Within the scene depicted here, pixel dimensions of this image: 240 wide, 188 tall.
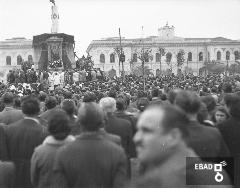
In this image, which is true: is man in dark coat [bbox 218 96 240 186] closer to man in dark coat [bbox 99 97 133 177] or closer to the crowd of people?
the crowd of people

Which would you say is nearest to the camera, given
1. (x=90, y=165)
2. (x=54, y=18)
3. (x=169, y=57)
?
(x=90, y=165)

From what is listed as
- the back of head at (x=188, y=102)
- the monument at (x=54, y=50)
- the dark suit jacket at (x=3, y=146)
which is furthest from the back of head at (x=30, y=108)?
the monument at (x=54, y=50)

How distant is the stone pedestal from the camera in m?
46.6

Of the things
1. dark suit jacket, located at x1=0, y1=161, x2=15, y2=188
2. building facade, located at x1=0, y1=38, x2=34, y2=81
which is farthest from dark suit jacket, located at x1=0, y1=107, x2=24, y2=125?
building facade, located at x1=0, y1=38, x2=34, y2=81

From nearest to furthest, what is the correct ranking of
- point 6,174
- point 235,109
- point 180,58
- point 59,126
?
point 59,126 < point 6,174 < point 235,109 < point 180,58

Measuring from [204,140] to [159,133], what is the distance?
237cm

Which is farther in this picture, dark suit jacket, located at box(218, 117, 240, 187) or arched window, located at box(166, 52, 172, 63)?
arched window, located at box(166, 52, 172, 63)

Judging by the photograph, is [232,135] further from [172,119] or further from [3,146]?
[172,119]

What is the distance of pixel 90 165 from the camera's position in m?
4.75

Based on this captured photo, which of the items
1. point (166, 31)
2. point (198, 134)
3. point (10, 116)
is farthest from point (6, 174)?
point (166, 31)

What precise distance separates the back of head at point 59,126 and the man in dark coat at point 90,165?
52 centimetres

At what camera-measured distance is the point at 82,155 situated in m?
4.75

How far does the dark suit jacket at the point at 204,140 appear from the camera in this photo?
561cm

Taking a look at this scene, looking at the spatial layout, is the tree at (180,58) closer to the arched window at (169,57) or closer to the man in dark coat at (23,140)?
the arched window at (169,57)
